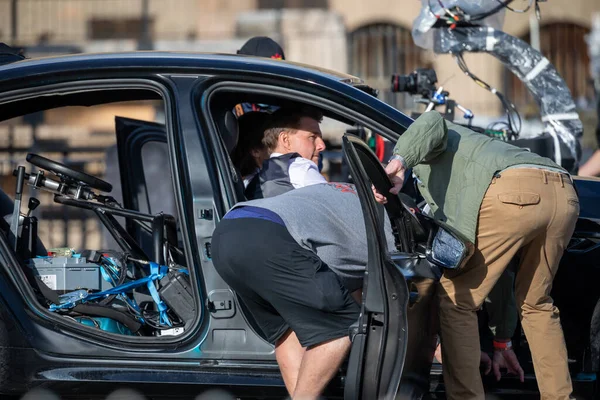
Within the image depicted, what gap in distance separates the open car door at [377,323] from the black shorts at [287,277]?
0.15 metres

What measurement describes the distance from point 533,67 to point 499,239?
100 inches

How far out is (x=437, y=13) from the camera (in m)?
5.65

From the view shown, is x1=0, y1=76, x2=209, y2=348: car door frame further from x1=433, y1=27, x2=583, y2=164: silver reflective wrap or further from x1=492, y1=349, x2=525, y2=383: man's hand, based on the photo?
x1=433, y1=27, x2=583, y2=164: silver reflective wrap

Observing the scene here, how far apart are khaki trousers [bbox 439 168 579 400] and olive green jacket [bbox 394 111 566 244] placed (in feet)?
0.18

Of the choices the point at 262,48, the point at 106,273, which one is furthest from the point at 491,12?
the point at 106,273

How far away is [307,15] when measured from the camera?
1562 centimetres

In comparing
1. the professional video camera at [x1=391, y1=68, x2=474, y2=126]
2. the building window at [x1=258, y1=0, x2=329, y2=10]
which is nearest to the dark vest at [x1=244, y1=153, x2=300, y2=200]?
the professional video camera at [x1=391, y1=68, x2=474, y2=126]

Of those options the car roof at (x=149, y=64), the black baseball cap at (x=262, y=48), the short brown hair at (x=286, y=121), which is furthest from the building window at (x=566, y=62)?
the car roof at (x=149, y=64)

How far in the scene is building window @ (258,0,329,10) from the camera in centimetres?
1733

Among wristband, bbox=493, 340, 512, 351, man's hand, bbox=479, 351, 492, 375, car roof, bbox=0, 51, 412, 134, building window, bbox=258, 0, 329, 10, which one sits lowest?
man's hand, bbox=479, 351, 492, 375

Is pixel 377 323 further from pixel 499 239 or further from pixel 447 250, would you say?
pixel 499 239

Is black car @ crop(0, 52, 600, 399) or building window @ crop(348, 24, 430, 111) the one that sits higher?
building window @ crop(348, 24, 430, 111)

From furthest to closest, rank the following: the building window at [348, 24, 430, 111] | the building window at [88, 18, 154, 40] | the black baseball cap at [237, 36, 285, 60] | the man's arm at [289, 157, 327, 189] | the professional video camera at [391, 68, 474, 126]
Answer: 1. the building window at [88, 18, 154, 40]
2. the building window at [348, 24, 430, 111]
3. the black baseball cap at [237, 36, 285, 60]
4. the professional video camera at [391, 68, 474, 126]
5. the man's arm at [289, 157, 327, 189]

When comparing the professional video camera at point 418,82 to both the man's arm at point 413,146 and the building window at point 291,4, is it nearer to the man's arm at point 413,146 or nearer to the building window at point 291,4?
the man's arm at point 413,146
